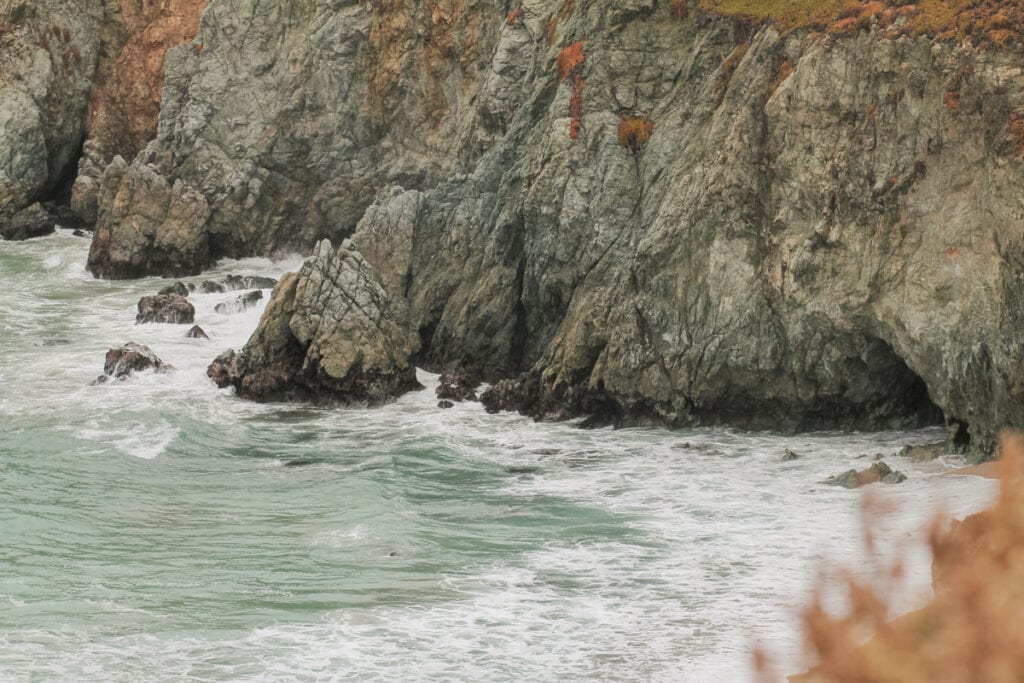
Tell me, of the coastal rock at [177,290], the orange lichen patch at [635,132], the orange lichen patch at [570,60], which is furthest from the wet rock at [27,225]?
the orange lichen patch at [635,132]

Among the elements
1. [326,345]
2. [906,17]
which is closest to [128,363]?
[326,345]

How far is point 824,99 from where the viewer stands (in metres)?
29.6

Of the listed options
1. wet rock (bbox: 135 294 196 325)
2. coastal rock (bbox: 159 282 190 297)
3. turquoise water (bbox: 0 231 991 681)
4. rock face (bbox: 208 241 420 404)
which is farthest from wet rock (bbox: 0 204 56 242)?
rock face (bbox: 208 241 420 404)

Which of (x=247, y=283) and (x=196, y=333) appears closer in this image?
(x=196, y=333)

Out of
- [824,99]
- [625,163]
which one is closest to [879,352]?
[824,99]

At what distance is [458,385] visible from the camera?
1387 inches

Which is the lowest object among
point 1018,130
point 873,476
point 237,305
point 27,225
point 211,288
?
point 873,476

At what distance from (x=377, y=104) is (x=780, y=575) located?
3850 cm

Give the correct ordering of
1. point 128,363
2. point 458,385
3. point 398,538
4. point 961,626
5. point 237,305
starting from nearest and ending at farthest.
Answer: point 961,626, point 398,538, point 458,385, point 128,363, point 237,305

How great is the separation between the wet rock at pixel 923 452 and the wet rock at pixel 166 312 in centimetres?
2639

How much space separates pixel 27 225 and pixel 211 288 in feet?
57.3

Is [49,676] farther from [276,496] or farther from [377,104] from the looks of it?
[377,104]

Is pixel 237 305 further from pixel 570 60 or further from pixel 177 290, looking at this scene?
pixel 570 60

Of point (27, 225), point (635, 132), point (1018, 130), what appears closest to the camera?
point (1018, 130)
